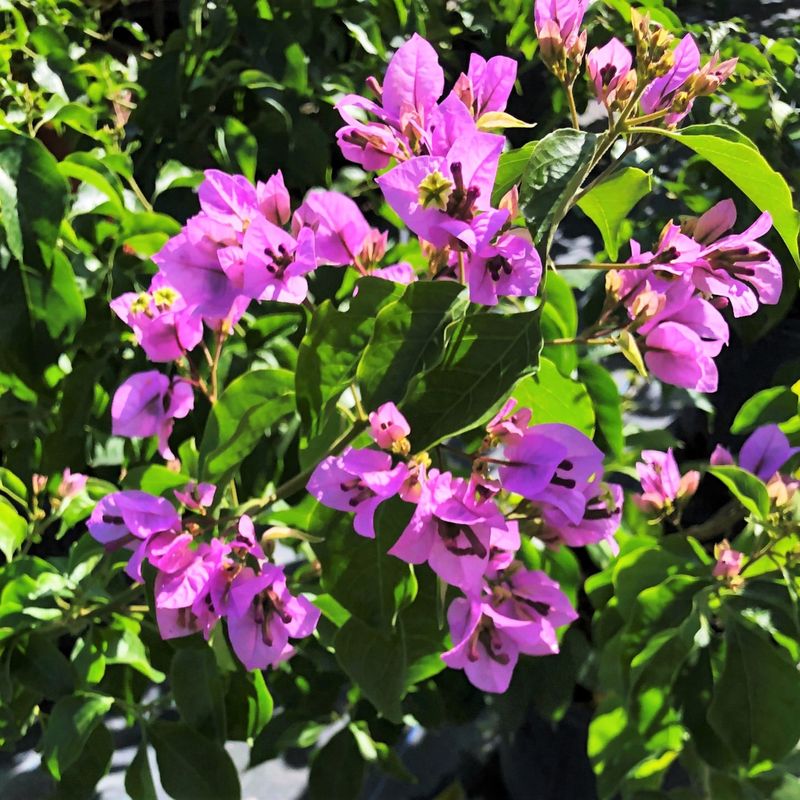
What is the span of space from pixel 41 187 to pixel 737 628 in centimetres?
69

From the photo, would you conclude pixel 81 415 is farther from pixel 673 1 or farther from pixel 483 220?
pixel 673 1

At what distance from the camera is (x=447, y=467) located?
57 centimetres

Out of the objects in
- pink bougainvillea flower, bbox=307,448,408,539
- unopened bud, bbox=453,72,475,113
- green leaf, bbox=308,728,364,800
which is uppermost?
unopened bud, bbox=453,72,475,113

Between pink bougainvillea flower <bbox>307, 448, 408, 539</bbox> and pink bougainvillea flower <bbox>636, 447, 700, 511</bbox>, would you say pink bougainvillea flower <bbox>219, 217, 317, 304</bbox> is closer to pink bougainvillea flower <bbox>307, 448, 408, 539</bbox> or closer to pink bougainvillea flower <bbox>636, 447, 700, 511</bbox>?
pink bougainvillea flower <bbox>307, 448, 408, 539</bbox>

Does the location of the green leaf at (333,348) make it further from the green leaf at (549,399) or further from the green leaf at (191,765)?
the green leaf at (191,765)

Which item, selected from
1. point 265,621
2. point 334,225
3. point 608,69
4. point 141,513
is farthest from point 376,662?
point 608,69

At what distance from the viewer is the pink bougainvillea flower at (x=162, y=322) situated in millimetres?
520

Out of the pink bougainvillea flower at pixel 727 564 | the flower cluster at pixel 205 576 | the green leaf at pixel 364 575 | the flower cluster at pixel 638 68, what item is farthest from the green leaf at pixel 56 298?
the pink bougainvillea flower at pixel 727 564

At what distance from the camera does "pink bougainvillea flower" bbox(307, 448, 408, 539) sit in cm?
40

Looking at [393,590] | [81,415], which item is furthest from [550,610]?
[81,415]

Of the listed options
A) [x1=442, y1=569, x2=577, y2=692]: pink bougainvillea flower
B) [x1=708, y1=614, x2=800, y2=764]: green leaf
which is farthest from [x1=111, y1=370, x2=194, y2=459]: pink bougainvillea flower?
[x1=708, y1=614, x2=800, y2=764]: green leaf

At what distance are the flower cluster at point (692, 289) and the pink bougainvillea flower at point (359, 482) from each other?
0.57 ft

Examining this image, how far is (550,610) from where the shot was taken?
54 cm

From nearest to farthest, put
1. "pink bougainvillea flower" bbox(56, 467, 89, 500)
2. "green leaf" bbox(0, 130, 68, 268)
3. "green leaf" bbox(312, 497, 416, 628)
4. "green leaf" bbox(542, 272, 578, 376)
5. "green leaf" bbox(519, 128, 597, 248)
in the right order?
"green leaf" bbox(519, 128, 597, 248) < "green leaf" bbox(312, 497, 416, 628) < "green leaf" bbox(542, 272, 578, 376) < "green leaf" bbox(0, 130, 68, 268) < "pink bougainvillea flower" bbox(56, 467, 89, 500)
